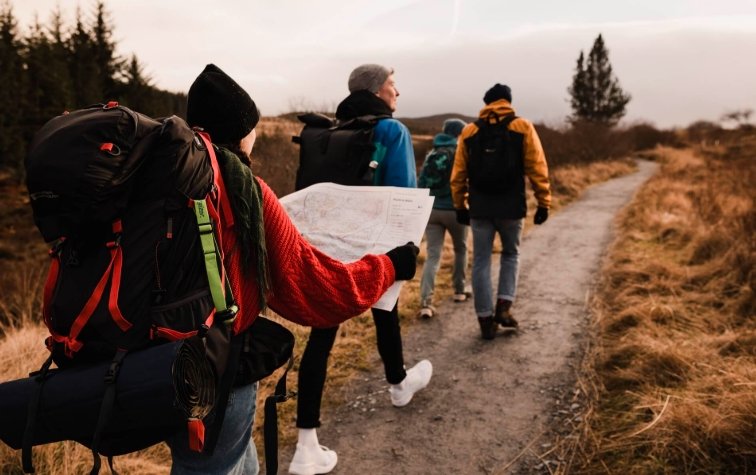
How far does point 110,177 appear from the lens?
968 millimetres

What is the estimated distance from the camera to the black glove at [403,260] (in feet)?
5.49

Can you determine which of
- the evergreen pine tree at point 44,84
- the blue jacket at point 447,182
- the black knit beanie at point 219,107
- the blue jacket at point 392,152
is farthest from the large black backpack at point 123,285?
the evergreen pine tree at point 44,84

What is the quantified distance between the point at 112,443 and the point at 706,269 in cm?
586

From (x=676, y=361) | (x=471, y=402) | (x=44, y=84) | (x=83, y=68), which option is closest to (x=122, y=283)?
(x=471, y=402)

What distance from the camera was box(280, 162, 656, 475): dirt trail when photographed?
8.79ft

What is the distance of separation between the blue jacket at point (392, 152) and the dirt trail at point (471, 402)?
1.52m

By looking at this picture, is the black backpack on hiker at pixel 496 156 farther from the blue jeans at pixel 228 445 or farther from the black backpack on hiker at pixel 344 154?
the blue jeans at pixel 228 445

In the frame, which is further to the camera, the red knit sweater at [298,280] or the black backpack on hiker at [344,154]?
the black backpack on hiker at [344,154]

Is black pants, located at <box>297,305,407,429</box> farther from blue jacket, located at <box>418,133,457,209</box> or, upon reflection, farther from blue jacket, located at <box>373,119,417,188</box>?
blue jacket, located at <box>418,133,457,209</box>

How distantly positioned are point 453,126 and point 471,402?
3.12 metres

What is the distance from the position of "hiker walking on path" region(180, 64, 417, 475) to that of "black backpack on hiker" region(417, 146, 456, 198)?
3697mm

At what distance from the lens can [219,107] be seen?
1.38m

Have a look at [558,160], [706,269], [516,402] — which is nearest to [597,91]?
[558,160]

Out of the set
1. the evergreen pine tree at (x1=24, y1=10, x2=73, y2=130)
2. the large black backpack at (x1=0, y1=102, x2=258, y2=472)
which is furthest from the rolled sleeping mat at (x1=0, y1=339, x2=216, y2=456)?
the evergreen pine tree at (x1=24, y1=10, x2=73, y2=130)
